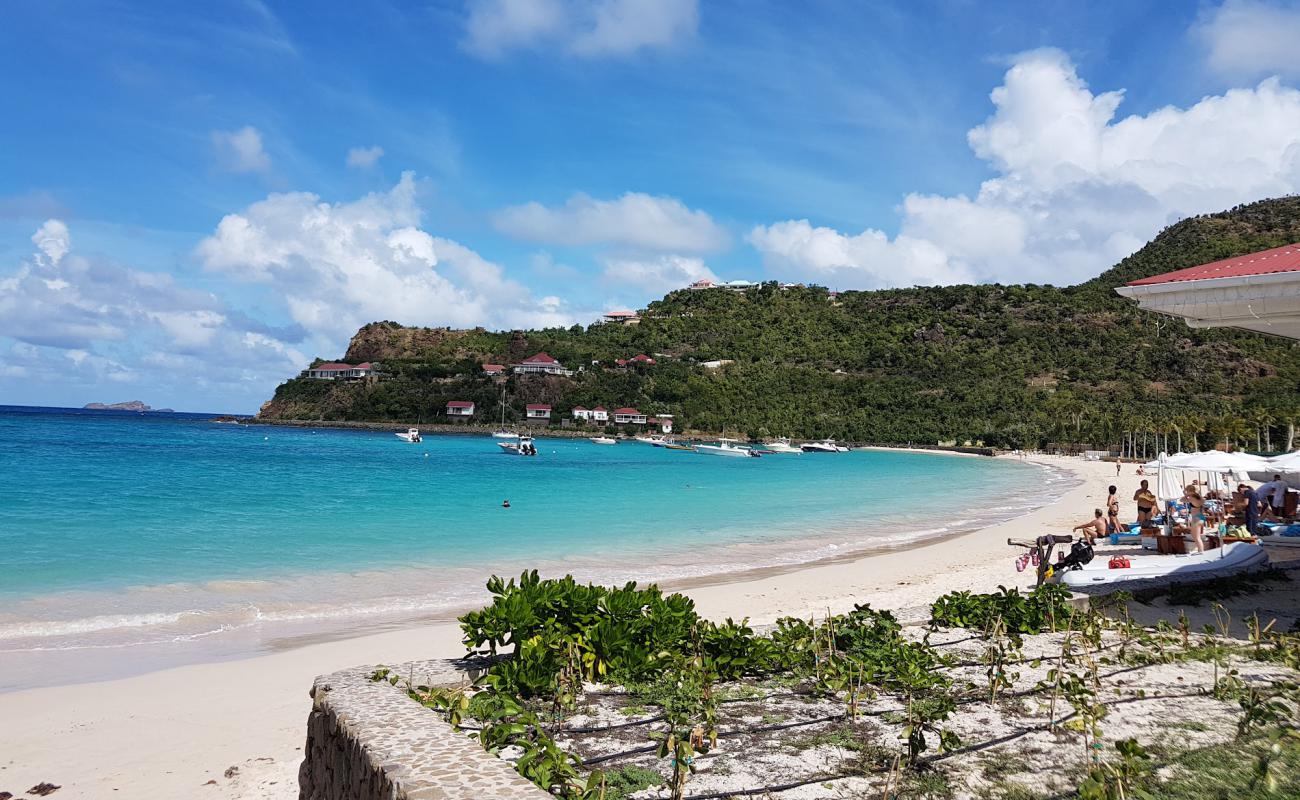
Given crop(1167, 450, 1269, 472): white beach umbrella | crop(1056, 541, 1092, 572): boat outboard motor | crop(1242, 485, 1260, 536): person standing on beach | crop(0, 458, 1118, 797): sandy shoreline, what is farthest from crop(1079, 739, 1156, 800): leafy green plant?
crop(1167, 450, 1269, 472): white beach umbrella

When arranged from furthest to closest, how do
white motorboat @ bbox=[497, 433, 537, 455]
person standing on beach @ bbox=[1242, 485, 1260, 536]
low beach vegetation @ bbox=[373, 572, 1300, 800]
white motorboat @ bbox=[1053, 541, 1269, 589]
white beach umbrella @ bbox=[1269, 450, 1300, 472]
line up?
1. white motorboat @ bbox=[497, 433, 537, 455]
2. white beach umbrella @ bbox=[1269, 450, 1300, 472]
3. person standing on beach @ bbox=[1242, 485, 1260, 536]
4. white motorboat @ bbox=[1053, 541, 1269, 589]
5. low beach vegetation @ bbox=[373, 572, 1300, 800]

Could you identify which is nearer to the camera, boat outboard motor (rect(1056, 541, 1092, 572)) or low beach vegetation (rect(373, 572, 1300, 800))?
low beach vegetation (rect(373, 572, 1300, 800))

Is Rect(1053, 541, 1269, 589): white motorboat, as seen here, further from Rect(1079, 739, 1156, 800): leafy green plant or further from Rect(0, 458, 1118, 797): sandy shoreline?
Rect(1079, 739, 1156, 800): leafy green plant

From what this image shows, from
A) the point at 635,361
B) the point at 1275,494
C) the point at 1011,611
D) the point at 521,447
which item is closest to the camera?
the point at 1011,611

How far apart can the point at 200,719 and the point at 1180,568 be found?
10.9 m

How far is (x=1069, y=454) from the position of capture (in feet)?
271

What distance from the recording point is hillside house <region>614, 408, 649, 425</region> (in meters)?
107

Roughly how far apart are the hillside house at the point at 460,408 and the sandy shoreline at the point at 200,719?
99.7 meters

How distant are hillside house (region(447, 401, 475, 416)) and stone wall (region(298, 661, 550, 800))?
352 feet

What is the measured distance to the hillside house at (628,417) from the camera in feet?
350

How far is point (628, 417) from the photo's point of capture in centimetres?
10788

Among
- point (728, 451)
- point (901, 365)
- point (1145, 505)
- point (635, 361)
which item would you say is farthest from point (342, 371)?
point (1145, 505)

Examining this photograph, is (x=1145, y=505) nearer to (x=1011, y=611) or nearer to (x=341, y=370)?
(x=1011, y=611)

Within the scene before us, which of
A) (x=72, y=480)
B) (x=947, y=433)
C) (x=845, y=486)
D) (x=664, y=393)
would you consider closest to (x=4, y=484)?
(x=72, y=480)
